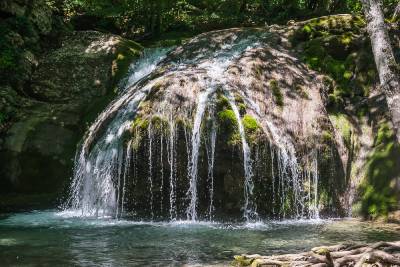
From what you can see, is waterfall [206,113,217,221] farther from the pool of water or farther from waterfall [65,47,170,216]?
waterfall [65,47,170,216]

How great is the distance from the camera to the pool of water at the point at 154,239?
7062mm

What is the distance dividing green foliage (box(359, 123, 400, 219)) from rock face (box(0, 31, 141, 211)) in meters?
6.83

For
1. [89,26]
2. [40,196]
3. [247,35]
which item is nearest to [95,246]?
[40,196]

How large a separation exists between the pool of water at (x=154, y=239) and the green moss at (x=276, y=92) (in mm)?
3002

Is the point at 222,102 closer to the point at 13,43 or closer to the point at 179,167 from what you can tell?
the point at 179,167

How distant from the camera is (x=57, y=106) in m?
14.1

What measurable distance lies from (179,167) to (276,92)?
3140mm

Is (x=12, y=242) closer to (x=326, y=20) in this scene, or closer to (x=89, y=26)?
(x=326, y=20)

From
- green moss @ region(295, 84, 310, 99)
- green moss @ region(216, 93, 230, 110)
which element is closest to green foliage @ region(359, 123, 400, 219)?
green moss @ region(295, 84, 310, 99)

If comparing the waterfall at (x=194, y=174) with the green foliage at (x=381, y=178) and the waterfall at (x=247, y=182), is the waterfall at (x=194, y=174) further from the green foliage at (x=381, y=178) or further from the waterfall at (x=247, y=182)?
the green foliage at (x=381, y=178)

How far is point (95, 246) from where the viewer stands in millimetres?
7879

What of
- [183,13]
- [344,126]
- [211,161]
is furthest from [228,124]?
[183,13]

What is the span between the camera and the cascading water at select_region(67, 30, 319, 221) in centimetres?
1067

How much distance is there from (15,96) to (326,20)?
28.3 ft
